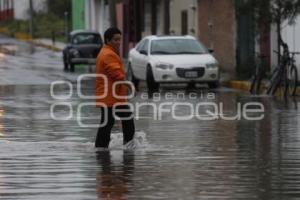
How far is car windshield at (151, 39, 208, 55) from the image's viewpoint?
1260 inches

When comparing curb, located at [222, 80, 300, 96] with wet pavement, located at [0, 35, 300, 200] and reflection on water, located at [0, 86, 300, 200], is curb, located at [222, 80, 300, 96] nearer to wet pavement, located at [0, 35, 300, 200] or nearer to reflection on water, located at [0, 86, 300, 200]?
wet pavement, located at [0, 35, 300, 200]

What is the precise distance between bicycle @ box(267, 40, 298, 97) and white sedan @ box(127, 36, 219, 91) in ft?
10.7

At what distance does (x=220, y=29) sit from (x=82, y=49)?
7.57 metres

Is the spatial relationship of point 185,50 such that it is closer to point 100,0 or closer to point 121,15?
point 121,15

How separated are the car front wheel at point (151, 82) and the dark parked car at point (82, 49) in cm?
1362

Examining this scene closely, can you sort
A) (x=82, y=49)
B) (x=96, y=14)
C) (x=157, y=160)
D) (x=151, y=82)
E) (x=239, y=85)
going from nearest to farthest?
(x=157, y=160), (x=151, y=82), (x=239, y=85), (x=82, y=49), (x=96, y=14)

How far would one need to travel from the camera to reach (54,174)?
12.8 meters

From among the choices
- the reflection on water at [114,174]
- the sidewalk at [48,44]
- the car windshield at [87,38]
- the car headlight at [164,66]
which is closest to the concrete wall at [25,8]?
the sidewalk at [48,44]

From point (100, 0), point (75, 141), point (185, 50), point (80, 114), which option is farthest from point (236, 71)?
point (100, 0)

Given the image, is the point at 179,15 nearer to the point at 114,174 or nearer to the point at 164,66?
the point at 164,66

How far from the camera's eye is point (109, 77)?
15086 millimetres

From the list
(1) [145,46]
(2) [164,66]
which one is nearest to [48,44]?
(1) [145,46]

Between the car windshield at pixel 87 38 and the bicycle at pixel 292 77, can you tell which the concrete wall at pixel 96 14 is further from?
the bicycle at pixel 292 77

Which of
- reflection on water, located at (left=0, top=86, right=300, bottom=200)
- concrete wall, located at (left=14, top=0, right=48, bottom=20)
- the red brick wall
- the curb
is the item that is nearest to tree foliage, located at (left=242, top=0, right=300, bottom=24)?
the curb
